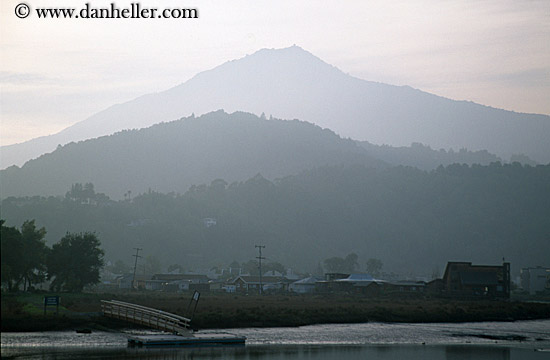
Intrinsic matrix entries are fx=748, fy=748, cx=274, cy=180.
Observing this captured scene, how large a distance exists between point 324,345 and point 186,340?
9108 millimetres

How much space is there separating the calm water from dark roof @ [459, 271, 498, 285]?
55664 mm

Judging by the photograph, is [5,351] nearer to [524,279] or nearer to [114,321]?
[114,321]

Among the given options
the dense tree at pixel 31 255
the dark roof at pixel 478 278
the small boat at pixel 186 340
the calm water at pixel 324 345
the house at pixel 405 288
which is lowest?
the calm water at pixel 324 345

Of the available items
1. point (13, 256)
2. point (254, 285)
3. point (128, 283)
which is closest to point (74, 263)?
point (13, 256)

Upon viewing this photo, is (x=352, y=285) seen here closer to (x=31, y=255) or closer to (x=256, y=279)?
(x=256, y=279)

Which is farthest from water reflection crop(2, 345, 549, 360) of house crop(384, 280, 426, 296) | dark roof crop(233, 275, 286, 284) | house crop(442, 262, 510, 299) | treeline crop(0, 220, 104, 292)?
dark roof crop(233, 275, 286, 284)

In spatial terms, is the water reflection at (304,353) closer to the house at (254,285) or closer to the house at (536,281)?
the house at (254,285)

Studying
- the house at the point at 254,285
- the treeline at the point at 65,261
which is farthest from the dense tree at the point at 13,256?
the house at the point at 254,285

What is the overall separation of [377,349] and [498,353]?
7424mm

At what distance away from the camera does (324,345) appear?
4834 centimetres

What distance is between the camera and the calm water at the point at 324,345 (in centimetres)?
4100

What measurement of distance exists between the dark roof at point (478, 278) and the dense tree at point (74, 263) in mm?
60877

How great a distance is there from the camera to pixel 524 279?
170125 millimetres

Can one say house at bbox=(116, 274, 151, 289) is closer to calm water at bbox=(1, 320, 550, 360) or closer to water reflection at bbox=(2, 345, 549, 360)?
calm water at bbox=(1, 320, 550, 360)
